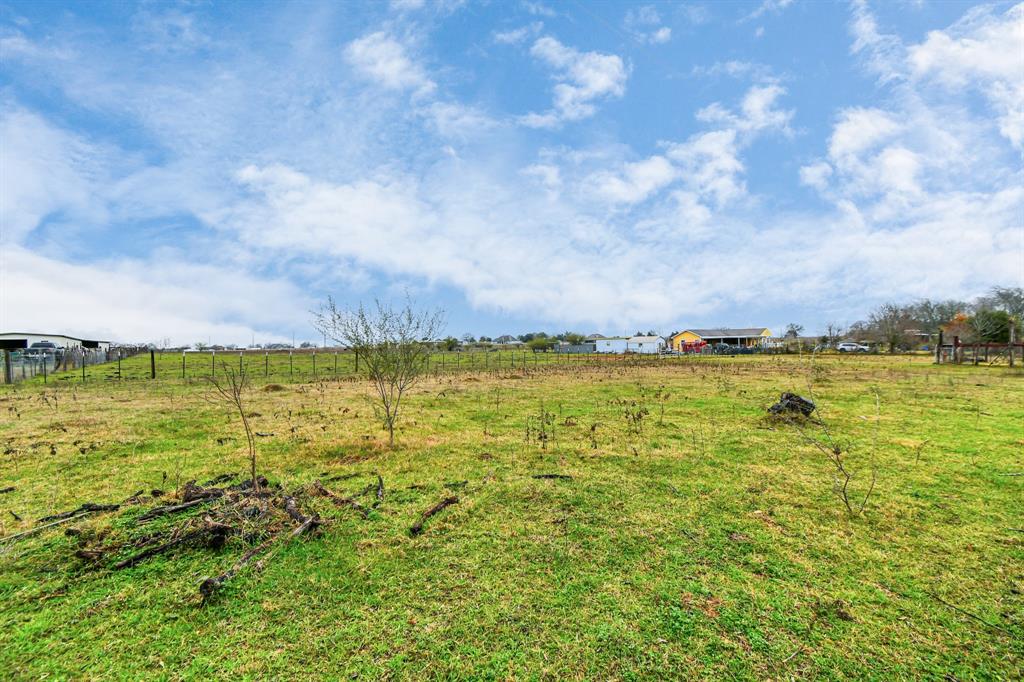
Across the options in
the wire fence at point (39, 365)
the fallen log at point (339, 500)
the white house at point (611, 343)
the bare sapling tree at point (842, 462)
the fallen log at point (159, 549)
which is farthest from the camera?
the white house at point (611, 343)

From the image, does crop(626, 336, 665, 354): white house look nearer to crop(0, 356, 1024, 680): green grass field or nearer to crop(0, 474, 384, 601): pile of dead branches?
crop(0, 356, 1024, 680): green grass field

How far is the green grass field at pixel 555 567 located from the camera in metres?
3.05

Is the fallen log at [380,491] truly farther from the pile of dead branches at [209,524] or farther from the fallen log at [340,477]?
the fallen log at [340,477]

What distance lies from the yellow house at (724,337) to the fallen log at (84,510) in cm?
7803

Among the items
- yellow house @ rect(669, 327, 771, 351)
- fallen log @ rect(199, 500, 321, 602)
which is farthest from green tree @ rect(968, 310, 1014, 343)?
fallen log @ rect(199, 500, 321, 602)

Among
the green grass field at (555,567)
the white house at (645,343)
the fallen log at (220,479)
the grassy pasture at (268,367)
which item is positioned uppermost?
the white house at (645,343)

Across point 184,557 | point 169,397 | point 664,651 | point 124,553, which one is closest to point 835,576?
point 664,651

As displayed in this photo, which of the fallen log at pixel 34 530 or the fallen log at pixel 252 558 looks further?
the fallen log at pixel 34 530

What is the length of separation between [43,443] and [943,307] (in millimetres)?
94161

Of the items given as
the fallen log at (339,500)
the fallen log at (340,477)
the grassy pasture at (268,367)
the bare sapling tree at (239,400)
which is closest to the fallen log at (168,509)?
the bare sapling tree at (239,400)

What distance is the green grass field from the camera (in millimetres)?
3051

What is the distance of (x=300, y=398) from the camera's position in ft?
51.0

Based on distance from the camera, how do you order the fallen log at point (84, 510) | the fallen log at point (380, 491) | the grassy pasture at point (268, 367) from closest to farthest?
the fallen log at point (84, 510), the fallen log at point (380, 491), the grassy pasture at point (268, 367)

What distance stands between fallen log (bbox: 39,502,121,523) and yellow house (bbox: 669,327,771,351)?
78030 millimetres
